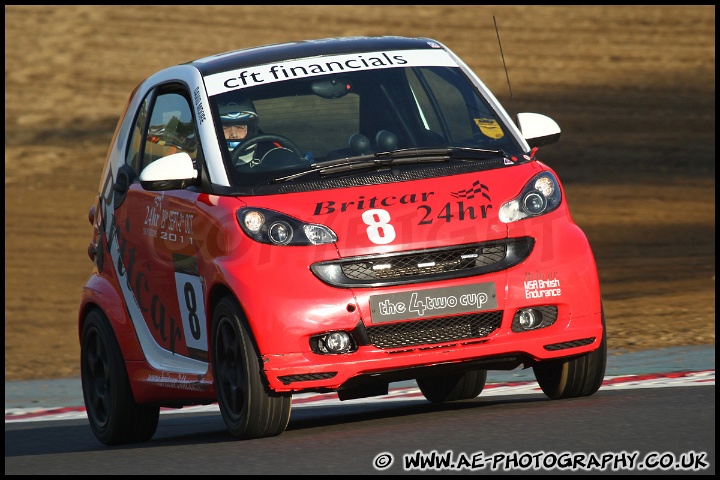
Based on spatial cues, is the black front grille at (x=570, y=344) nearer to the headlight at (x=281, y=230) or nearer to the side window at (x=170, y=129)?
the headlight at (x=281, y=230)

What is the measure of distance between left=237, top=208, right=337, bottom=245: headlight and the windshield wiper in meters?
0.31

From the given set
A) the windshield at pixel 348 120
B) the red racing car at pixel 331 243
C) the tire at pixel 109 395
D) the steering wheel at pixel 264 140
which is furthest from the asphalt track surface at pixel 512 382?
the steering wheel at pixel 264 140

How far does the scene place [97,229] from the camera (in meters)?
9.20

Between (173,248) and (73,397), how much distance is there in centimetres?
413

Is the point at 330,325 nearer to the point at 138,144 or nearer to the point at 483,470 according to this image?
the point at 483,470

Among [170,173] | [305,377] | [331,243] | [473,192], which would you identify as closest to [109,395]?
[170,173]

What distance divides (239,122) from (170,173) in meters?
0.51

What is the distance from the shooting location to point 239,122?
8203 millimetres

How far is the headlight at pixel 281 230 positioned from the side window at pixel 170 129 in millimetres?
910

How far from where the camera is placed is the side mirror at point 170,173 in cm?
789

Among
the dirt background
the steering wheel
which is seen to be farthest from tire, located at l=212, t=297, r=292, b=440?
the dirt background

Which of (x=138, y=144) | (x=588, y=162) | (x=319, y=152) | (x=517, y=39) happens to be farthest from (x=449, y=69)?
(x=517, y=39)

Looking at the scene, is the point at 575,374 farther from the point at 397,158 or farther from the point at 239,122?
the point at 239,122

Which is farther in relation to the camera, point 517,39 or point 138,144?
point 517,39
